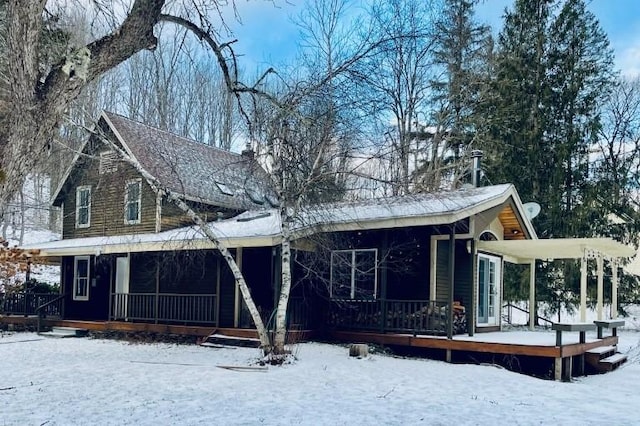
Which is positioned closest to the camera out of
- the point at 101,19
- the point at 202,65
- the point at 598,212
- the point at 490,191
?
the point at 101,19

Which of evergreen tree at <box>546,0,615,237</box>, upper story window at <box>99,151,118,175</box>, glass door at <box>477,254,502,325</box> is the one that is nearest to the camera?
glass door at <box>477,254,502,325</box>

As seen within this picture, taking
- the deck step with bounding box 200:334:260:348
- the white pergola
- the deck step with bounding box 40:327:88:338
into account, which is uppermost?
the white pergola

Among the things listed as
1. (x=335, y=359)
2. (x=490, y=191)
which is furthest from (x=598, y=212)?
(x=335, y=359)

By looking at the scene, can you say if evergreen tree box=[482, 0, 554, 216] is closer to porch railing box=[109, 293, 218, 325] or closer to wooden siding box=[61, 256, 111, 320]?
porch railing box=[109, 293, 218, 325]

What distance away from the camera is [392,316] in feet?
43.0

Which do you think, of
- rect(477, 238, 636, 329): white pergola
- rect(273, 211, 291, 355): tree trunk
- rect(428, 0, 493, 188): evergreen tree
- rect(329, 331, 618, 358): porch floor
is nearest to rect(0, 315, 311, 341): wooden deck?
rect(329, 331, 618, 358): porch floor

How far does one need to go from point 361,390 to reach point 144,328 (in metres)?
8.53

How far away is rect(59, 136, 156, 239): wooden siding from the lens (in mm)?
18469

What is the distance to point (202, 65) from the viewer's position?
118 ft

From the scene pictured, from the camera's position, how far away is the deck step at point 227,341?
45.0 feet

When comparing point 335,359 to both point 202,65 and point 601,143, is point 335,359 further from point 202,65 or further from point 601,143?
point 202,65

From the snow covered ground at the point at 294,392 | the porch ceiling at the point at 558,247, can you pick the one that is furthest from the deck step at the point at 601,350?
the porch ceiling at the point at 558,247

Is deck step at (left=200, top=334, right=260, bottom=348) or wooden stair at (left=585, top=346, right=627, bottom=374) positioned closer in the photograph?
wooden stair at (left=585, top=346, right=627, bottom=374)

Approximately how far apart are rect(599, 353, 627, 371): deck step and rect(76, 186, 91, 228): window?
1507cm
